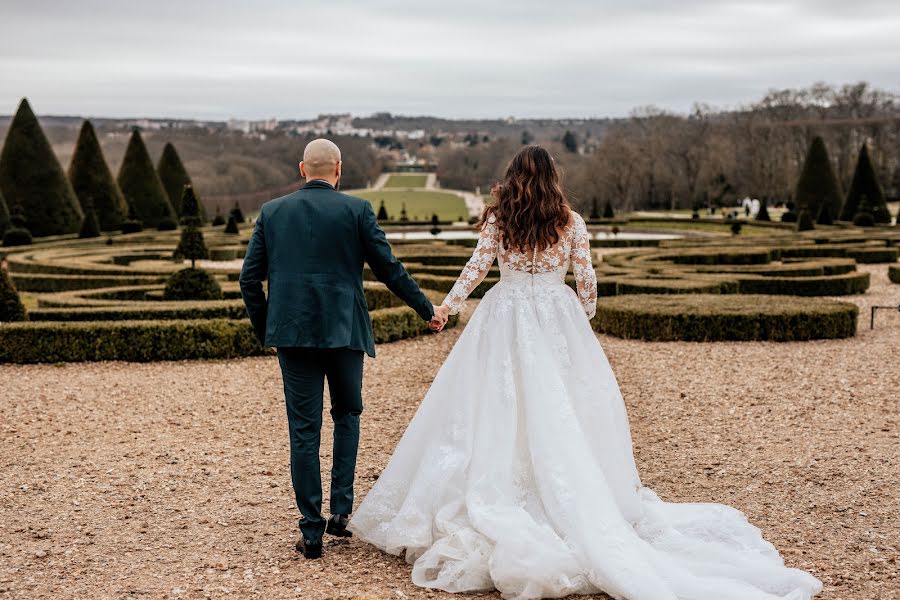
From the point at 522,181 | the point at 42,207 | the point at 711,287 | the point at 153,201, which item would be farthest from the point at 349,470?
the point at 153,201

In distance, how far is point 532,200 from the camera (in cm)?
457

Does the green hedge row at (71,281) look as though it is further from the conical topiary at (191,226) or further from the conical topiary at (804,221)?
the conical topiary at (804,221)

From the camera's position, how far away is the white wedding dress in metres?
4.06

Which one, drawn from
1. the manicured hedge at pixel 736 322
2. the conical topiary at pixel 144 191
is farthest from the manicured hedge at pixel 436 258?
the conical topiary at pixel 144 191

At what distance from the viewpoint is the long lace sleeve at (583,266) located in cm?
473

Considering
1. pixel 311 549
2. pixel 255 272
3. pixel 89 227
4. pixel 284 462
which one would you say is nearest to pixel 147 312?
pixel 284 462

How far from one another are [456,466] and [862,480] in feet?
9.36

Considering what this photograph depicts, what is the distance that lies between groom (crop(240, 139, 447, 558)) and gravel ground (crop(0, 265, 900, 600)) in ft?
1.89

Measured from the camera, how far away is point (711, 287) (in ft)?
46.8

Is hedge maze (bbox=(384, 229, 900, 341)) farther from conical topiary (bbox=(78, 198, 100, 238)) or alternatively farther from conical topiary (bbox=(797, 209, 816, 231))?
conical topiary (bbox=(78, 198, 100, 238))

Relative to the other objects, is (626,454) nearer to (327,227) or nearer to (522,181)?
(522,181)

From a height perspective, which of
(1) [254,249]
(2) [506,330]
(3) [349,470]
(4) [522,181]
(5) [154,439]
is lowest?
(5) [154,439]

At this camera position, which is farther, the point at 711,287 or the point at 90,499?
the point at 711,287

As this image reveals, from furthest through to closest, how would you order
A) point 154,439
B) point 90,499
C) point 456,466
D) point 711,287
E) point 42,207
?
point 42,207 < point 711,287 < point 154,439 < point 90,499 < point 456,466
